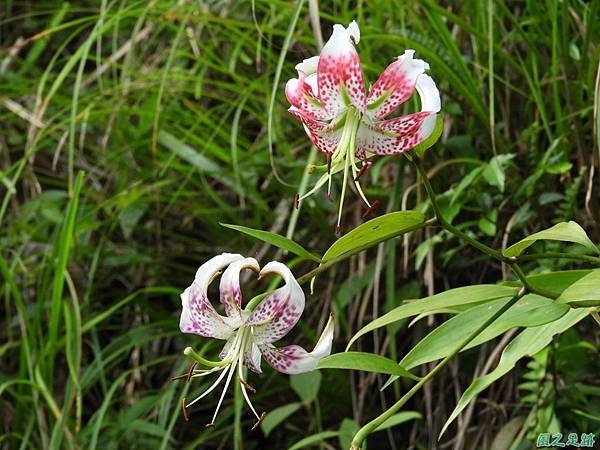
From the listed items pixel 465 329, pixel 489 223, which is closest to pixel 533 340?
pixel 465 329

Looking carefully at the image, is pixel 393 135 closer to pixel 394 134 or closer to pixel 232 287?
pixel 394 134

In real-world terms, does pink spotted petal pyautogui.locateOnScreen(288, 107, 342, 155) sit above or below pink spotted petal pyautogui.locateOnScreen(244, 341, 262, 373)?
above

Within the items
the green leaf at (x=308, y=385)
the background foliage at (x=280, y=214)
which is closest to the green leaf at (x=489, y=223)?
the background foliage at (x=280, y=214)

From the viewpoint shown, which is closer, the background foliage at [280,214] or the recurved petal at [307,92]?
the recurved petal at [307,92]

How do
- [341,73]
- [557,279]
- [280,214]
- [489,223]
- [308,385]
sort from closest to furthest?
[341,73]
[557,279]
[489,223]
[308,385]
[280,214]

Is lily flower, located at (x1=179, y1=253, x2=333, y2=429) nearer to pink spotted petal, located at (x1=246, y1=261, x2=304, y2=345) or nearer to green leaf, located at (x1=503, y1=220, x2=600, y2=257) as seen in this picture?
pink spotted petal, located at (x1=246, y1=261, x2=304, y2=345)

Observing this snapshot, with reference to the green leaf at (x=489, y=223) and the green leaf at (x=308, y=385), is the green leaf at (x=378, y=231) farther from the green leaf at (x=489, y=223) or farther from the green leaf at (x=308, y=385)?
the green leaf at (x=308, y=385)

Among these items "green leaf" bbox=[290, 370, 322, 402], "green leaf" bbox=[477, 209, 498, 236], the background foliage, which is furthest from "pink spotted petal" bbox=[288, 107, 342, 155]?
"green leaf" bbox=[290, 370, 322, 402]
